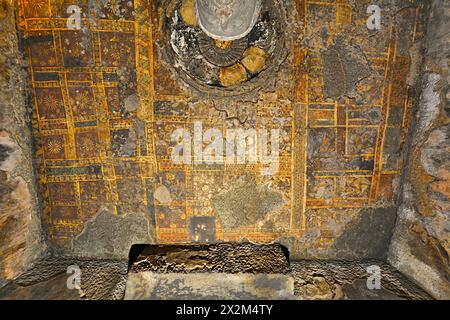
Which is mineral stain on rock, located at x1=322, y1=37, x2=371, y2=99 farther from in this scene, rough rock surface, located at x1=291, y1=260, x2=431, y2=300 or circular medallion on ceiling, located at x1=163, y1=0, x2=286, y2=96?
rough rock surface, located at x1=291, y1=260, x2=431, y2=300

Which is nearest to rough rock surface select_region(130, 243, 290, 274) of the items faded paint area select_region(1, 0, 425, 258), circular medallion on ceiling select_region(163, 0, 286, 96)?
faded paint area select_region(1, 0, 425, 258)

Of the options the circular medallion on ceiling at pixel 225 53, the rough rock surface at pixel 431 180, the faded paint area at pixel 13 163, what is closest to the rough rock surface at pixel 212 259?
the faded paint area at pixel 13 163

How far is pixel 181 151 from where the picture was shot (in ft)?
7.65

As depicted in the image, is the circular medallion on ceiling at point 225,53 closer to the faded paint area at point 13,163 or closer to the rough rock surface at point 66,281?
the faded paint area at point 13,163

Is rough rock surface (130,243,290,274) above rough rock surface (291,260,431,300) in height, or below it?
above

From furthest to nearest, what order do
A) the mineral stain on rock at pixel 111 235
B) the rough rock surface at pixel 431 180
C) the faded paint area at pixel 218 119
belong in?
the mineral stain on rock at pixel 111 235 → the faded paint area at pixel 218 119 → the rough rock surface at pixel 431 180

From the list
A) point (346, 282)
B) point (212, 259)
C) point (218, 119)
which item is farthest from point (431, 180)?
point (212, 259)

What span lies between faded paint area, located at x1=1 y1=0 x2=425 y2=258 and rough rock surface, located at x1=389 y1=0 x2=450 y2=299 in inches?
4.9

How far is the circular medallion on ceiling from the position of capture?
2197mm

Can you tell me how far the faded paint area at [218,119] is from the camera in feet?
7.15

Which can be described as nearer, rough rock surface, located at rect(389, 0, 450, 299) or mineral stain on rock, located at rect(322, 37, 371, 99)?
rough rock surface, located at rect(389, 0, 450, 299)

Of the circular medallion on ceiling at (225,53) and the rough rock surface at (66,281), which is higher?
the circular medallion on ceiling at (225,53)

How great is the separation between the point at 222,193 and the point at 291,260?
990 millimetres

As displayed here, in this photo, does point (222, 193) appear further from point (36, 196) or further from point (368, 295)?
point (36, 196)
